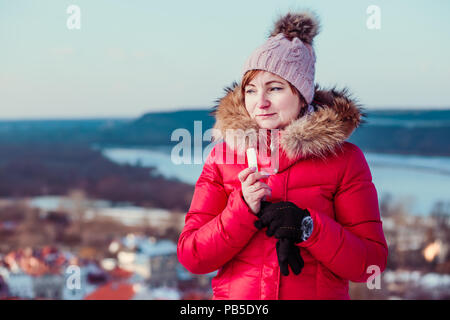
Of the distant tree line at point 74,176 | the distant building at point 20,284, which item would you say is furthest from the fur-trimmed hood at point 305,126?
the distant tree line at point 74,176

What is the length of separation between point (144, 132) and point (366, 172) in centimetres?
643

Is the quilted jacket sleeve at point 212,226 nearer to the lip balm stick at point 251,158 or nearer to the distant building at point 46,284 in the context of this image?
the lip balm stick at point 251,158

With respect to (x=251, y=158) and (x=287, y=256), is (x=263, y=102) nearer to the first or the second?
(x=251, y=158)

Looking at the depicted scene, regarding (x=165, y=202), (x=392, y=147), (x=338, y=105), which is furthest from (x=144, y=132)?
(x=338, y=105)

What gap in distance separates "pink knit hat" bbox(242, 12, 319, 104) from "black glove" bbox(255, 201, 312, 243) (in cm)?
31

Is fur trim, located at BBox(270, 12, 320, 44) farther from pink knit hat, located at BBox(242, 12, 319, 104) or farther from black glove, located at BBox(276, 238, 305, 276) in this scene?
black glove, located at BBox(276, 238, 305, 276)

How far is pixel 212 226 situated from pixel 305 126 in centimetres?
32

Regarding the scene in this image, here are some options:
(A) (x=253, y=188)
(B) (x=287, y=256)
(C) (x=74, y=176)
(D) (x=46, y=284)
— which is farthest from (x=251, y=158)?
(C) (x=74, y=176)

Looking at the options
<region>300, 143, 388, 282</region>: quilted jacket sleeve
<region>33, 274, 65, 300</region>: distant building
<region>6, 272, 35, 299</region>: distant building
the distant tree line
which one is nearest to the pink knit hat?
<region>300, 143, 388, 282</region>: quilted jacket sleeve

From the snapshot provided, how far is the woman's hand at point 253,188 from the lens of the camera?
955 millimetres

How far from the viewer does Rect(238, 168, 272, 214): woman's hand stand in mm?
955

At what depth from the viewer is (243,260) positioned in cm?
104

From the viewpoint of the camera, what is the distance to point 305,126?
1057 millimetres
